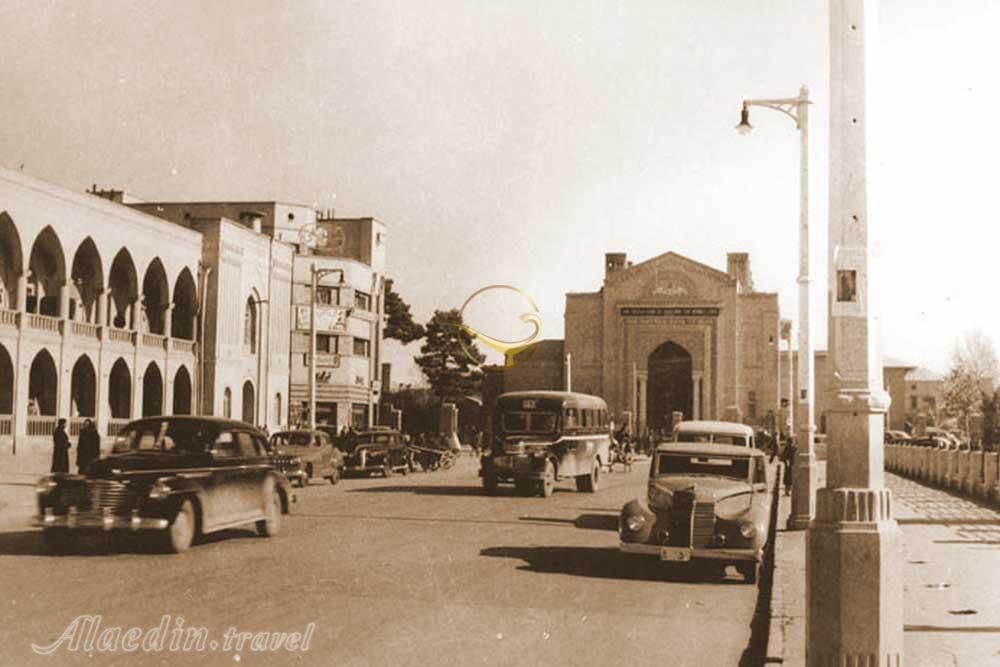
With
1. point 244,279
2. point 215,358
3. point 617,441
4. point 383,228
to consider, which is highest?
point 383,228

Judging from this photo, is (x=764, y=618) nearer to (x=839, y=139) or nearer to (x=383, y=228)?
(x=839, y=139)

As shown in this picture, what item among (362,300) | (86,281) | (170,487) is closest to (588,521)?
(170,487)

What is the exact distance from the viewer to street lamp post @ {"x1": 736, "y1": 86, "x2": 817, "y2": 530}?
17.9m

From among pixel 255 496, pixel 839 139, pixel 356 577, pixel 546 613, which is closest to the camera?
pixel 839 139

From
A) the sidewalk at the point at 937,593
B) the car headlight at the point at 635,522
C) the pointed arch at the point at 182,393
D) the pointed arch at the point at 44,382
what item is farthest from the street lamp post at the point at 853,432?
the pointed arch at the point at 182,393

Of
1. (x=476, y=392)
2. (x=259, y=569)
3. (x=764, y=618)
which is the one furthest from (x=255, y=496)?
(x=476, y=392)

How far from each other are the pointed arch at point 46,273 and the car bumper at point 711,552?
2862 centimetres

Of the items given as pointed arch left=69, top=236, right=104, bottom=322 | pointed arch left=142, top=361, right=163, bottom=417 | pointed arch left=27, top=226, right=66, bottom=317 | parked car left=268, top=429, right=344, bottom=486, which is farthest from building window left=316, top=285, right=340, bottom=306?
parked car left=268, top=429, right=344, bottom=486

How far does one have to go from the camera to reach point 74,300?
129 feet

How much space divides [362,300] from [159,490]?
50.9 metres

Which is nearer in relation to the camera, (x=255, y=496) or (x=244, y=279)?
(x=255, y=496)

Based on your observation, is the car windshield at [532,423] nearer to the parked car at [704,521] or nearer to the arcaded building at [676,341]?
the parked car at [704,521]

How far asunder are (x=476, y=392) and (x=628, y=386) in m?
10.9

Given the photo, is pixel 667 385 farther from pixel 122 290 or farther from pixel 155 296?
pixel 122 290
